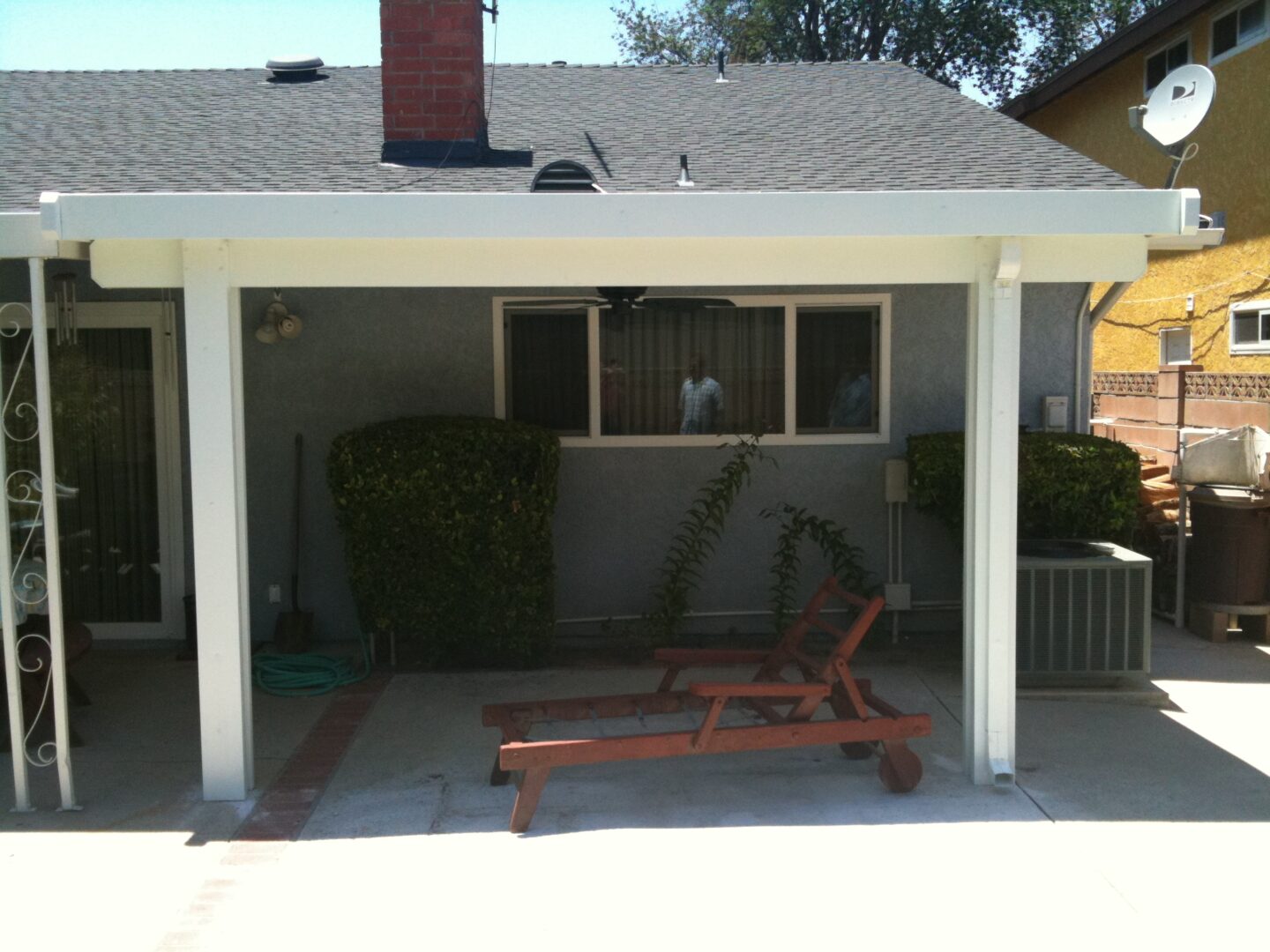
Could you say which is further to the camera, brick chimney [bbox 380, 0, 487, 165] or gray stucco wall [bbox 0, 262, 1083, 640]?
gray stucco wall [bbox 0, 262, 1083, 640]

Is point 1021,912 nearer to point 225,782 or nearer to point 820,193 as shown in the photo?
point 820,193

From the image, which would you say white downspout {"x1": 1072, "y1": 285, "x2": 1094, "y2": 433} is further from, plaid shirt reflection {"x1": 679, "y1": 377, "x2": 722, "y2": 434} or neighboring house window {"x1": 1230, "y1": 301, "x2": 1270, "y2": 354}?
neighboring house window {"x1": 1230, "y1": 301, "x2": 1270, "y2": 354}

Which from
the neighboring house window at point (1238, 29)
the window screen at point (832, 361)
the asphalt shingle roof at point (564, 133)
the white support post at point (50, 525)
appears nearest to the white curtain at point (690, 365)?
the window screen at point (832, 361)

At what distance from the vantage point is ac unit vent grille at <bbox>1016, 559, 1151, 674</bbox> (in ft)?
22.5

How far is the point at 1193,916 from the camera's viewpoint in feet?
14.0

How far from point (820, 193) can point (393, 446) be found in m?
3.17

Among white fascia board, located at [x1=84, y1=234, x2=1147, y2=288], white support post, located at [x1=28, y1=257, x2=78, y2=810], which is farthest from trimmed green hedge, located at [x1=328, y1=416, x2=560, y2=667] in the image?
white support post, located at [x1=28, y1=257, x2=78, y2=810]

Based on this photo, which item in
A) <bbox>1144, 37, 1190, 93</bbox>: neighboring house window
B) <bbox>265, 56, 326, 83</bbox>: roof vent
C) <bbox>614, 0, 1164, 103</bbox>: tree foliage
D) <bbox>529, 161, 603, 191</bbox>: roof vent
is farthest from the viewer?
<bbox>614, 0, 1164, 103</bbox>: tree foliage

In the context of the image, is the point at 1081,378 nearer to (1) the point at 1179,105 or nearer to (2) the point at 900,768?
(1) the point at 1179,105

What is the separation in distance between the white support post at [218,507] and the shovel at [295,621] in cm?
261

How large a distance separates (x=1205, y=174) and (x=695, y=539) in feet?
26.2

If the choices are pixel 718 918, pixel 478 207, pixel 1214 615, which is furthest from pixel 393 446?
pixel 1214 615

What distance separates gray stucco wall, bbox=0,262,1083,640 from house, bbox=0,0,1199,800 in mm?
18

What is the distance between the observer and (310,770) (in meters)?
5.80
